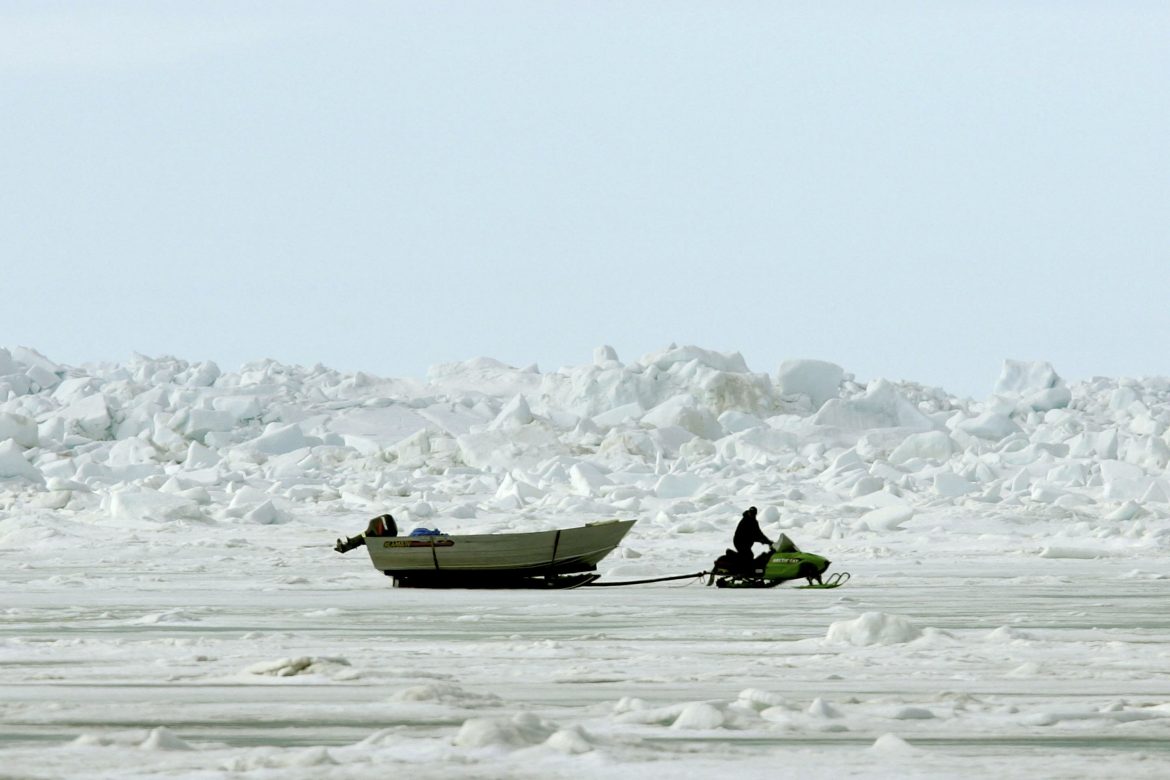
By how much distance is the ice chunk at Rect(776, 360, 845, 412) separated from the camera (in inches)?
1446

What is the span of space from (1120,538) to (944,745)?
13.4m

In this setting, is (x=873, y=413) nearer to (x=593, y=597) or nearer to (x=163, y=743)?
(x=593, y=597)

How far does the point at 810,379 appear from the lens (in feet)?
121

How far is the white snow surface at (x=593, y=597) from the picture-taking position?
4.56 meters

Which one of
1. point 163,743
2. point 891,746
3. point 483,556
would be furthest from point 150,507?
point 891,746

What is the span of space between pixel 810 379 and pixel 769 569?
2509 centimetres

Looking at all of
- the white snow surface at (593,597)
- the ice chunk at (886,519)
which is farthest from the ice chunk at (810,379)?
the ice chunk at (886,519)

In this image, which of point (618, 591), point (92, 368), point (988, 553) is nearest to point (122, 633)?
point (618, 591)

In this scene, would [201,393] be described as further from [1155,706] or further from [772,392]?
[1155,706]

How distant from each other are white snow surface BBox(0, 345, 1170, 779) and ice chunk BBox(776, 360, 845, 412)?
550mm

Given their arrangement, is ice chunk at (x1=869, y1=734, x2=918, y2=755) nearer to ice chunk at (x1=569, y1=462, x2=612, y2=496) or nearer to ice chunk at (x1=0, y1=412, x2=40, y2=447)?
ice chunk at (x1=569, y1=462, x2=612, y2=496)

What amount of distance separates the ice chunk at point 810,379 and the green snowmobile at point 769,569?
80.6ft

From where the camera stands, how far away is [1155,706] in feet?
17.5

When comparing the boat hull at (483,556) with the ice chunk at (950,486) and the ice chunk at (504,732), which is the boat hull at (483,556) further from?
the ice chunk at (950,486)
